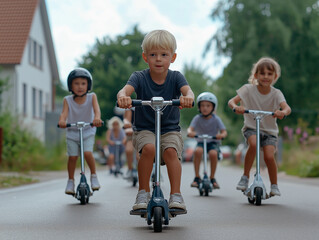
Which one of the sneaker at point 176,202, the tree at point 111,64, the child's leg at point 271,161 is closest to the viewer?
the sneaker at point 176,202

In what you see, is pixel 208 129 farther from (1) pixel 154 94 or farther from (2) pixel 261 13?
(2) pixel 261 13

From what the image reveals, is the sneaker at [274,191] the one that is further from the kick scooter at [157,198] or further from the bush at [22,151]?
the bush at [22,151]

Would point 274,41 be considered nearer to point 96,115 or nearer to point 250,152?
point 250,152

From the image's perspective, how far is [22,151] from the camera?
19.1 metres

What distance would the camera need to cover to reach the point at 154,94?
6496 mm

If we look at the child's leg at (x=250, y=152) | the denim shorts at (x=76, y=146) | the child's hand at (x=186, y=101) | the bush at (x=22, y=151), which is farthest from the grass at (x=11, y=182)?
the child's hand at (x=186, y=101)

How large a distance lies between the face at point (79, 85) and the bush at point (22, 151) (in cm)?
970

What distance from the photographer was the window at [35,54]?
32.2 metres

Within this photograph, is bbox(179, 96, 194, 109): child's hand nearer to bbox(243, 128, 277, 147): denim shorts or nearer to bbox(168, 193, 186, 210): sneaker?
bbox(168, 193, 186, 210): sneaker

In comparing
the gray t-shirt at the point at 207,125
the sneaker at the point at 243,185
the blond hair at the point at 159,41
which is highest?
the blond hair at the point at 159,41

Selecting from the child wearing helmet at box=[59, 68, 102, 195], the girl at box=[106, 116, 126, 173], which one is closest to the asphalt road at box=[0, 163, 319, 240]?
the child wearing helmet at box=[59, 68, 102, 195]

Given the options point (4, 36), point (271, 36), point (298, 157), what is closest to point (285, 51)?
point (271, 36)

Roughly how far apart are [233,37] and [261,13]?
79.5 inches

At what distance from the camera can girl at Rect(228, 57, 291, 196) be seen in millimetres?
8773
